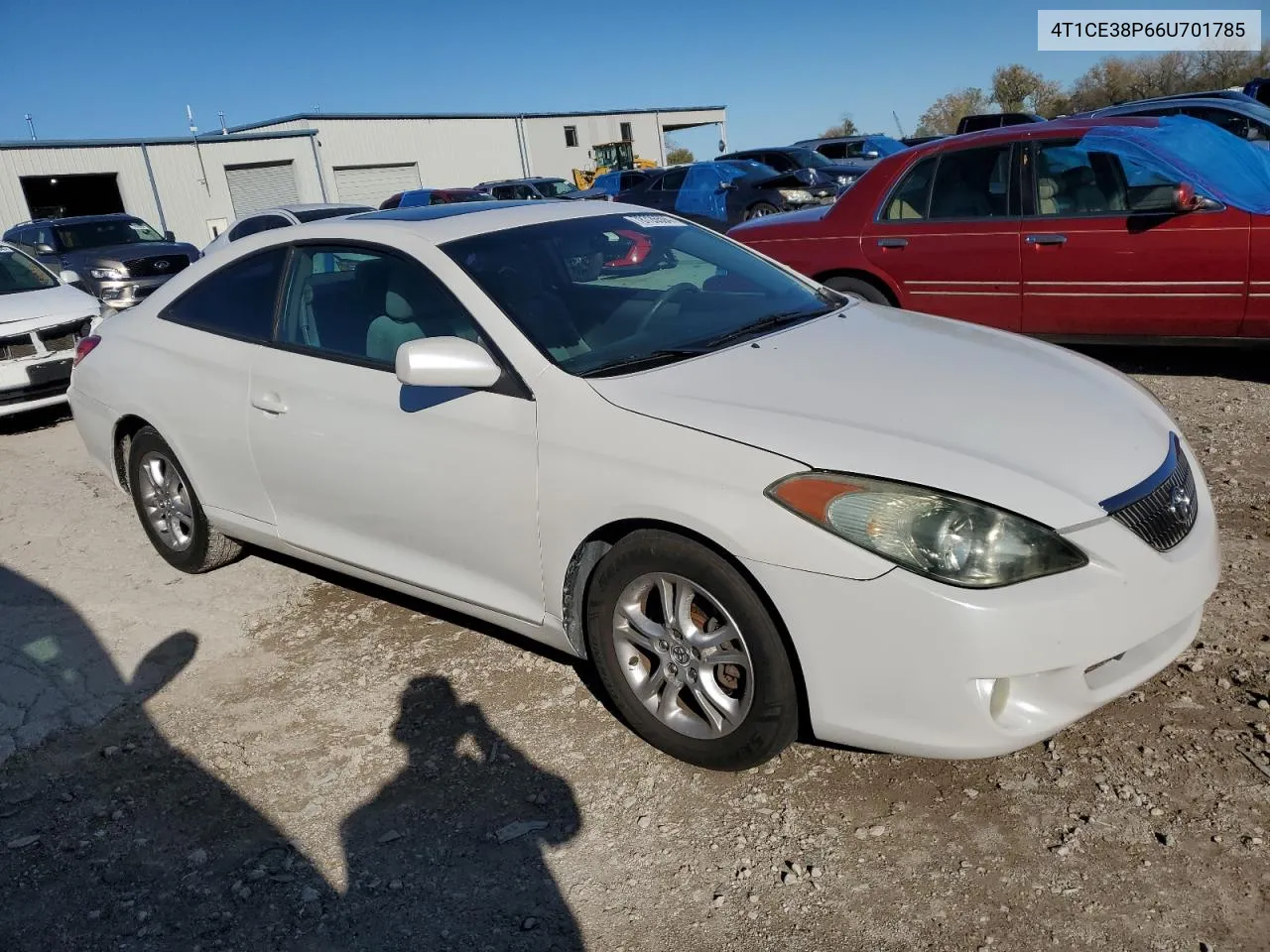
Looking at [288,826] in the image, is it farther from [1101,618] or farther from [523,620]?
[1101,618]

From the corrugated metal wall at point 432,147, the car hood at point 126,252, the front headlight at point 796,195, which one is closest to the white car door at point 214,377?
the car hood at point 126,252

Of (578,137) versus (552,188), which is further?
(578,137)

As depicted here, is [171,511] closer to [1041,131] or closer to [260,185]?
[1041,131]

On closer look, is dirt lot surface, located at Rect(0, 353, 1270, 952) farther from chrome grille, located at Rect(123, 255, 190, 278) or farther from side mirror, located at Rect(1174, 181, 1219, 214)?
chrome grille, located at Rect(123, 255, 190, 278)

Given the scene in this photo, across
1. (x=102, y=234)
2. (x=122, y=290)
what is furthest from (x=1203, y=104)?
(x=102, y=234)

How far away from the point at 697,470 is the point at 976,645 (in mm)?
810

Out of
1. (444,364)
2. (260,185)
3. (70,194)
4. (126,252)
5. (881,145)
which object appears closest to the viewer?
(444,364)

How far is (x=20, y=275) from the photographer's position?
30.0 ft

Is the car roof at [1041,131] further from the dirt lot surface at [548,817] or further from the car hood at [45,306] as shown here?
the car hood at [45,306]

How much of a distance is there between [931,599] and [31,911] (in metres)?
2.42

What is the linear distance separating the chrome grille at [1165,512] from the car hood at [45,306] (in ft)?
27.2

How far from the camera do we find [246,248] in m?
4.24

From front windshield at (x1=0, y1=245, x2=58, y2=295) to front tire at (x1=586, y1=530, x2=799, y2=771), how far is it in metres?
7.98

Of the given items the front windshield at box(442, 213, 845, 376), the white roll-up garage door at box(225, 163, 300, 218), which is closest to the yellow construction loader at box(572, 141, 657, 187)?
the white roll-up garage door at box(225, 163, 300, 218)
